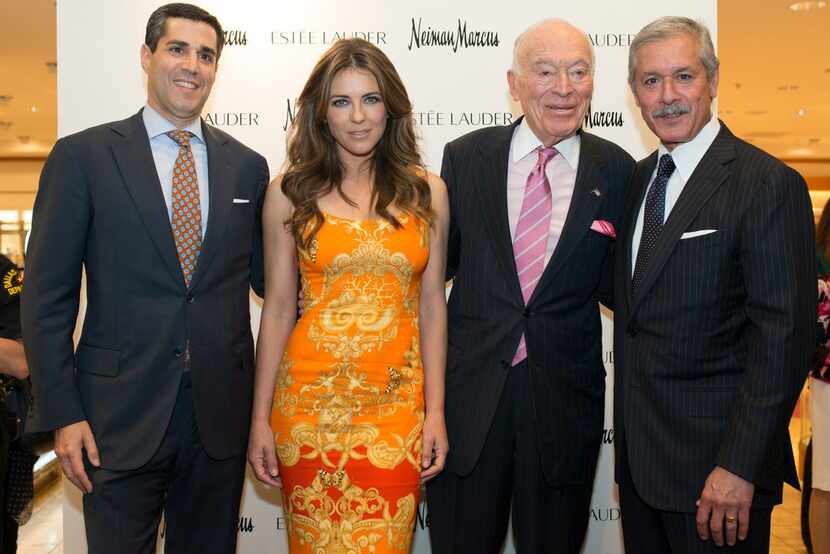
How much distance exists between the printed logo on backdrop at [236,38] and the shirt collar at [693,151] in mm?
2223

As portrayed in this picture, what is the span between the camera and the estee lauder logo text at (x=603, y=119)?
12.9 feet

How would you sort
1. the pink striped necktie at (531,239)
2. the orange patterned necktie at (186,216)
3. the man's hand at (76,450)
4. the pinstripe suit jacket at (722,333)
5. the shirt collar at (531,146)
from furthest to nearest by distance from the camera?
the shirt collar at (531,146)
the pink striped necktie at (531,239)
the orange patterned necktie at (186,216)
the man's hand at (76,450)
the pinstripe suit jacket at (722,333)

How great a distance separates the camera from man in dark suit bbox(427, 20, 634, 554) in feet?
8.39

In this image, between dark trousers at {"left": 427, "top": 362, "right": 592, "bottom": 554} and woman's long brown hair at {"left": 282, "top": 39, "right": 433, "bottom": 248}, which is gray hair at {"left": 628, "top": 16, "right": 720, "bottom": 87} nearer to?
woman's long brown hair at {"left": 282, "top": 39, "right": 433, "bottom": 248}

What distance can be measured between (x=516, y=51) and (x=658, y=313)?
1.01 meters

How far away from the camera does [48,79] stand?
990cm

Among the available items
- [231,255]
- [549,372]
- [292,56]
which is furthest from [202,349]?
[292,56]

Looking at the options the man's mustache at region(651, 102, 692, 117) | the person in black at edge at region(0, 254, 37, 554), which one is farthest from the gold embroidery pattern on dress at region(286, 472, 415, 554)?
the man's mustache at region(651, 102, 692, 117)

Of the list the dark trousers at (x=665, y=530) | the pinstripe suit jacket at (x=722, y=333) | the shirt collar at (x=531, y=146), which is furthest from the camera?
the shirt collar at (x=531, y=146)

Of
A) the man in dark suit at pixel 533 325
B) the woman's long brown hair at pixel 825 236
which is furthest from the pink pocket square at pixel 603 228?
the woman's long brown hair at pixel 825 236

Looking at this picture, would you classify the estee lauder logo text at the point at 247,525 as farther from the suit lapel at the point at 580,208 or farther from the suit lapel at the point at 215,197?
the suit lapel at the point at 580,208

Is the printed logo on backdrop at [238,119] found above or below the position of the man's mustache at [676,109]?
above

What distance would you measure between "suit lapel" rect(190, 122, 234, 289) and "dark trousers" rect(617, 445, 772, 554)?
1.31 m

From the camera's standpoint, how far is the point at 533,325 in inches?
99.9
